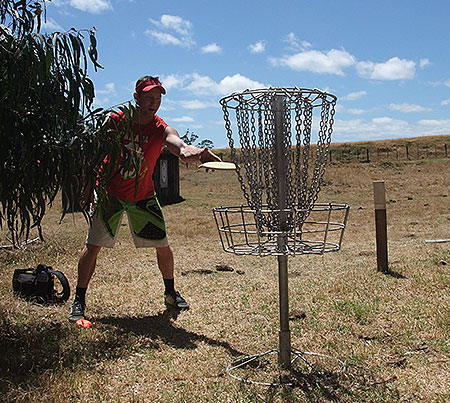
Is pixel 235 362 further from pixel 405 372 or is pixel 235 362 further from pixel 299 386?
pixel 405 372

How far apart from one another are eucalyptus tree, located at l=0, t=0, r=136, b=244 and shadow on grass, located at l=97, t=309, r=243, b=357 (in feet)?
4.45

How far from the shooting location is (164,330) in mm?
3893

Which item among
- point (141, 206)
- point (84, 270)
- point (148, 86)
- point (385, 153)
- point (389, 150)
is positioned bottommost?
point (84, 270)

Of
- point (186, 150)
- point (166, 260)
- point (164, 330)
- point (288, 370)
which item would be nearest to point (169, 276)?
point (166, 260)

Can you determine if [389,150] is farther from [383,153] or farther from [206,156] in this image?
[206,156]

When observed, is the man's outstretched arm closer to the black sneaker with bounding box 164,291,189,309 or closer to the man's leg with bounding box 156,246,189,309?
the man's leg with bounding box 156,246,189,309

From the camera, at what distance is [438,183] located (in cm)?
2030

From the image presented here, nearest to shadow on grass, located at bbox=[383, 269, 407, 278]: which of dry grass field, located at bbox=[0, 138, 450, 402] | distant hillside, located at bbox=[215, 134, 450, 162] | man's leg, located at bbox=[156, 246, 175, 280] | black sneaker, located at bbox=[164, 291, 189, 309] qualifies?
dry grass field, located at bbox=[0, 138, 450, 402]

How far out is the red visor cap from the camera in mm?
3869

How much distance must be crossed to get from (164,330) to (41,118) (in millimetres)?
1895

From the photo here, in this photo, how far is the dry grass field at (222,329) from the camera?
279cm

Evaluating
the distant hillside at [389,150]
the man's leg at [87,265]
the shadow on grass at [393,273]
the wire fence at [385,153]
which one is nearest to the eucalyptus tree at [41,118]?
the man's leg at [87,265]

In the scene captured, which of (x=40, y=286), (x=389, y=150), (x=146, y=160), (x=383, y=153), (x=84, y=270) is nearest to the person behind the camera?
(x=146, y=160)

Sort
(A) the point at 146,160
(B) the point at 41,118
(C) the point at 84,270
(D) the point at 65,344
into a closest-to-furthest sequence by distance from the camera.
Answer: (B) the point at 41,118, (D) the point at 65,344, (A) the point at 146,160, (C) the point at 84,270
